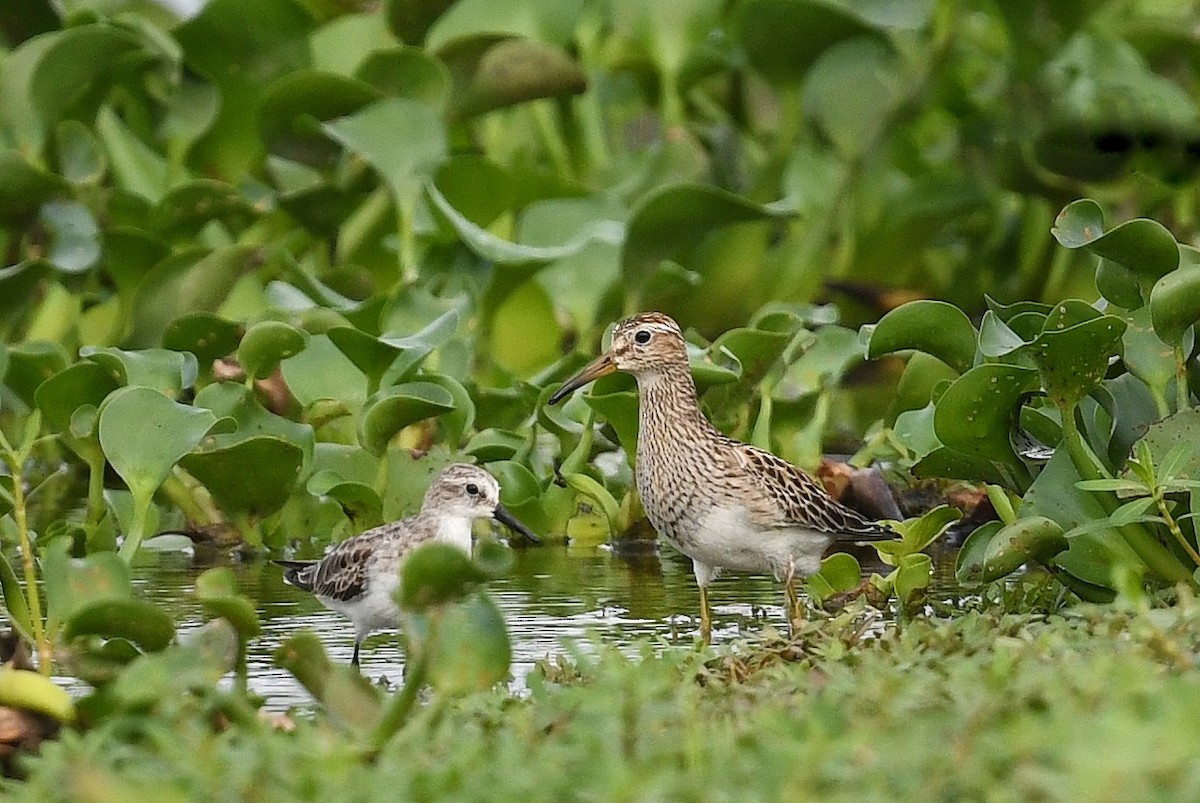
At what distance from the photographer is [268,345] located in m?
6.04

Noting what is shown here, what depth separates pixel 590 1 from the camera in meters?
9.81

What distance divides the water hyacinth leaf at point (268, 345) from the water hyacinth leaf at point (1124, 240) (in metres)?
2.21

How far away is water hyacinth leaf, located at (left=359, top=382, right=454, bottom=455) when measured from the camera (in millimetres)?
6090

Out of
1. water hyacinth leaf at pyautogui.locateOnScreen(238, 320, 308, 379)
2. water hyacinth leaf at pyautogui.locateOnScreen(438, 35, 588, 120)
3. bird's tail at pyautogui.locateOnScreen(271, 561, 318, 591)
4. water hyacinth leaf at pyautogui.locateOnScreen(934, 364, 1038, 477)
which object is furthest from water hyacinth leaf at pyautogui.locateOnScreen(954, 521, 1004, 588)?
water hyacinth leaf at pyautogui.locateOnScreen(438, 35, 588, 120)

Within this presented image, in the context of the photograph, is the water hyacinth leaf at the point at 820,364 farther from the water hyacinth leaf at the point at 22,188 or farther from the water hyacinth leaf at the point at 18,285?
the water hyacinth leaf at the point at 22,188

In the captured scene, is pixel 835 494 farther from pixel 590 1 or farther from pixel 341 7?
pixel 341 7

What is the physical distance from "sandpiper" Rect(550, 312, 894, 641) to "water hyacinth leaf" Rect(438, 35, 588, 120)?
2772mm

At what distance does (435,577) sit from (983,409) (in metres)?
1.93

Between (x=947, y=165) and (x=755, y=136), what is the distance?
122 centimetres

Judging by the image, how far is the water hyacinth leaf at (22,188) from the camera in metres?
7.55

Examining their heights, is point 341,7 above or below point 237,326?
above

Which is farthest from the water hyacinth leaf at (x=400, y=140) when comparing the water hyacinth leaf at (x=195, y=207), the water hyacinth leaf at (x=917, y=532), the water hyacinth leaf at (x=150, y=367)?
the water hyacinth leaf at (x=917, y=532)

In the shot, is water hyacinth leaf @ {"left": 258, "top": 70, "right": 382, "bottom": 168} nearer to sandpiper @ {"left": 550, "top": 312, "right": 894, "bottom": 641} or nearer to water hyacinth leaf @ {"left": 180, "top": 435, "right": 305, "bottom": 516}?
water hyacinth leaf @ {"left": 180, "top": 435, "right": 305, "bottom": 516}

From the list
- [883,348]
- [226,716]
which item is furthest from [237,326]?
[226,716]
